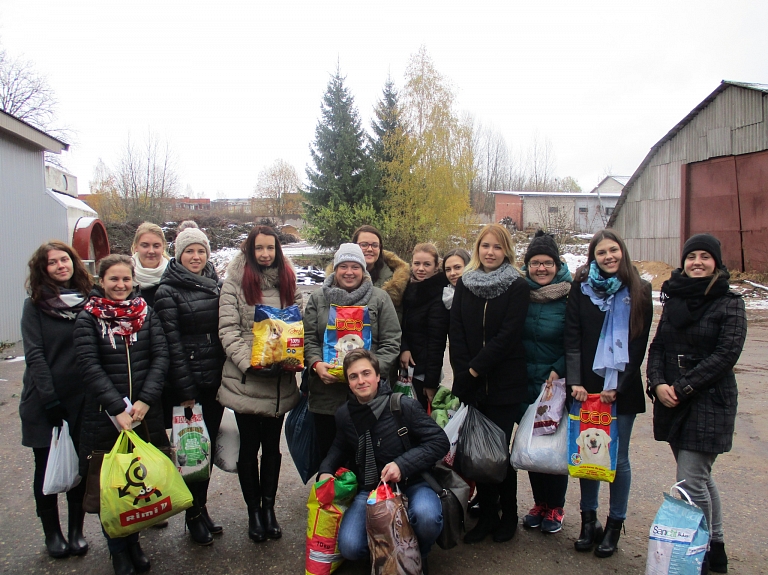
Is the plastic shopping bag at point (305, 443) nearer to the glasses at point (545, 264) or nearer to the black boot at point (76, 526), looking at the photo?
the black boot at point (76, 526)

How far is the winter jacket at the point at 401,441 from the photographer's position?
308 cm

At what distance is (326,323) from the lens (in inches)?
142

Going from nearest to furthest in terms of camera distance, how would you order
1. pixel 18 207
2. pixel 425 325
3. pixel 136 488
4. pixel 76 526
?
pixel 136 488, pixel 76 526, pixel 425 325, pixel 18 207

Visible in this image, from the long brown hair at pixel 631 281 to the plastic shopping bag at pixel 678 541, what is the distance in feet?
3.19

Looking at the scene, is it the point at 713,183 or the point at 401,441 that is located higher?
the point at 713,183

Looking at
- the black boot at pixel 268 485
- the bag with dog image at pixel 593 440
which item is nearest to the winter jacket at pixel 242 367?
the black boot at pixel 268 485

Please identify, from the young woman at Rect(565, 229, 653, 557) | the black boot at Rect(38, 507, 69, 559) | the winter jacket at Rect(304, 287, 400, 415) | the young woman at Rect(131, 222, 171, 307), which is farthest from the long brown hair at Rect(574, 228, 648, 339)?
the black boot at Rect(38, 507, 69, 559)

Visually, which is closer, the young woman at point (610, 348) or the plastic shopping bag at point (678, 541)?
the plastic shopping bag at point (678, 541)

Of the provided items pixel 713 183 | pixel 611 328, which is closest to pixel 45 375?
pixel 611 328

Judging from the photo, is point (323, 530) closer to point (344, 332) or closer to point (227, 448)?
point (227, 448)

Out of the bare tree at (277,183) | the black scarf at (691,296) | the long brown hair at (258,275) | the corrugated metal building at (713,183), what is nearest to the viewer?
the black scarf at (691,296)

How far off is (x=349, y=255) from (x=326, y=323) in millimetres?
468

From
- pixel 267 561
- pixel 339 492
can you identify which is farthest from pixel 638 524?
pixel 267 561

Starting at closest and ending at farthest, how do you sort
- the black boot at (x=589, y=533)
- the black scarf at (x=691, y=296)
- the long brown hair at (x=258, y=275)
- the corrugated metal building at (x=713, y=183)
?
the black scarf at (x=691, y=296)
the black boot at (x=589, y=533)
the long brown hair at (x=258, y=275)
the corrugated metal building at (x=713, y=183)
